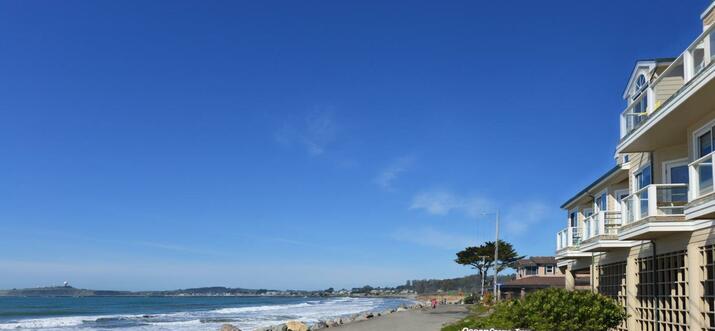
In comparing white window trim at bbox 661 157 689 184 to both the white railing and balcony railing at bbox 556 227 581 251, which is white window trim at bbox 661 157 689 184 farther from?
balcony railing at bbox 556 227 581 251

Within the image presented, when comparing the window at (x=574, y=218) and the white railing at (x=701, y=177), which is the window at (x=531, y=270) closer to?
the window at (x=574, y=218)

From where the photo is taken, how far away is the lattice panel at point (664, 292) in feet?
48.3

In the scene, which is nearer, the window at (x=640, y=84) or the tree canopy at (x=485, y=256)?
the window at (x=640, y=84)

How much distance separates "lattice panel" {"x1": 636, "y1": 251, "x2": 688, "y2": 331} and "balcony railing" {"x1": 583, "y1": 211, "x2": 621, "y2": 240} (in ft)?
4.33

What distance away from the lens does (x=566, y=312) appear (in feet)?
50.7

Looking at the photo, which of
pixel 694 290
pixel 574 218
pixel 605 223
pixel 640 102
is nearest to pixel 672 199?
pixel 694 290

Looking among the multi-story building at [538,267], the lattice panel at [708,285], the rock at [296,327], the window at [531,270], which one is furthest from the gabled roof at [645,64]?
the window at [531,270]

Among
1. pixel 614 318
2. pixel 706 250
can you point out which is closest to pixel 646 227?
pixel 706 250

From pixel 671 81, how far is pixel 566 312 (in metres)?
5.75

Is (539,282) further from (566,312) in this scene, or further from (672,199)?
(672,199)

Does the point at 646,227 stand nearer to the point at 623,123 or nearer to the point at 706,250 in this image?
the point at 706,250

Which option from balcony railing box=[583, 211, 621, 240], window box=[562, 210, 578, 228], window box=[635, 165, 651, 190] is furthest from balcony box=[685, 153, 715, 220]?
window box=[562, 210, 578, 228]

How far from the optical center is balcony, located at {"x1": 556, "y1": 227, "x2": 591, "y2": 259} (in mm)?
23719

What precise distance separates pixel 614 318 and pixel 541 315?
1.82 metres
